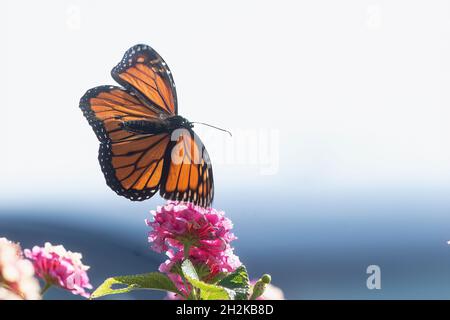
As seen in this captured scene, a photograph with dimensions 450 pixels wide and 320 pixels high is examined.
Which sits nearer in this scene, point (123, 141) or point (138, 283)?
point (138, 283)

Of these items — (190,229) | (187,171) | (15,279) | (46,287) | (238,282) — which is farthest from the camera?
(187,171)

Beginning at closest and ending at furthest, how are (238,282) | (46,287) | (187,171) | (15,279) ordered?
(15,279) < (46,287) < (238,282) < (187,171)

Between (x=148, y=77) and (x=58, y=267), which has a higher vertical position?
(x=148, y=77)

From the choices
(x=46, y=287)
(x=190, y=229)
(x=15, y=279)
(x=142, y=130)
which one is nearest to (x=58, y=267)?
(x=46, y=287)

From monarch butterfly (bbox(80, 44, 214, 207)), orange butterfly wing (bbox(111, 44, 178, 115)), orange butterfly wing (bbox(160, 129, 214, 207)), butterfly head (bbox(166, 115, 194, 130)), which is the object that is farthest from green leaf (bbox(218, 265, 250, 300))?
orange butterfly wing (bbox(111, 44, 178, 115))

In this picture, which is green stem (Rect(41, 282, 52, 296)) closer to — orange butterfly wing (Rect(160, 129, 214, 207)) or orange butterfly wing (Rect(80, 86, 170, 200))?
orange butterfly wing (Rect(160, 129, 214, 207))

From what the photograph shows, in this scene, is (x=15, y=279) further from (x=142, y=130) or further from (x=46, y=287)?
(x=142, y=130)
